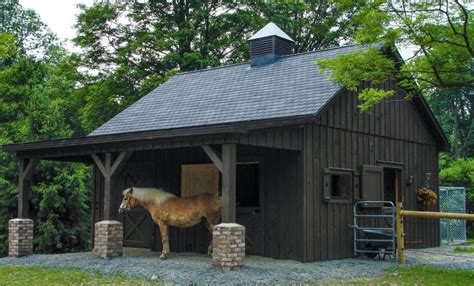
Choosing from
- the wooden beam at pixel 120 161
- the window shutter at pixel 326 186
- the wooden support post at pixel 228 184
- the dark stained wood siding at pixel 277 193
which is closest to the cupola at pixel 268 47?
the dark stained wood siding at pixel 277 193

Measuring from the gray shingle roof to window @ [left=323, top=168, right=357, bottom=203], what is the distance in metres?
1.55

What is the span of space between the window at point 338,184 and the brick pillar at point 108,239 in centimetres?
424

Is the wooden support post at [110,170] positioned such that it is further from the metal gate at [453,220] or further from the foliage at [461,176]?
the foliage at [461,176]

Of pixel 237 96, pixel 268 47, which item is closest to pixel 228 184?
pixel 237 96

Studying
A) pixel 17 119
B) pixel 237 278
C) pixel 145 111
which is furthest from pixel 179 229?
pixel 17 119

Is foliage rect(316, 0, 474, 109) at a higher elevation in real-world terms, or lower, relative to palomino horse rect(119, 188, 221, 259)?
higher

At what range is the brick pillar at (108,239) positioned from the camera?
38.8 feet

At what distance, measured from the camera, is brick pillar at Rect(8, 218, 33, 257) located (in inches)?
515

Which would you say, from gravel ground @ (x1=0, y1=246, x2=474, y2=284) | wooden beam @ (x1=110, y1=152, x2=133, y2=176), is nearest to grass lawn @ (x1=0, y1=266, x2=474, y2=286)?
gravel ground @ (x1=0, y1=246, x2=474, y2=284)

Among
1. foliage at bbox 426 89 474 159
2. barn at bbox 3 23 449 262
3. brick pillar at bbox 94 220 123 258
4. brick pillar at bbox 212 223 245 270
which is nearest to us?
brick pillar at bbox 212 223 245 270

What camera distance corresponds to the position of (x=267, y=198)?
41.0ft

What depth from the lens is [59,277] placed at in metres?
9.73

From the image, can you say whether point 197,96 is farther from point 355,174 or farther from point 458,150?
point 458,150

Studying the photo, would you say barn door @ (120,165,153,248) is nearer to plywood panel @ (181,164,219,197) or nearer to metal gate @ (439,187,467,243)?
plywood panel @ (181,164,219,197)
